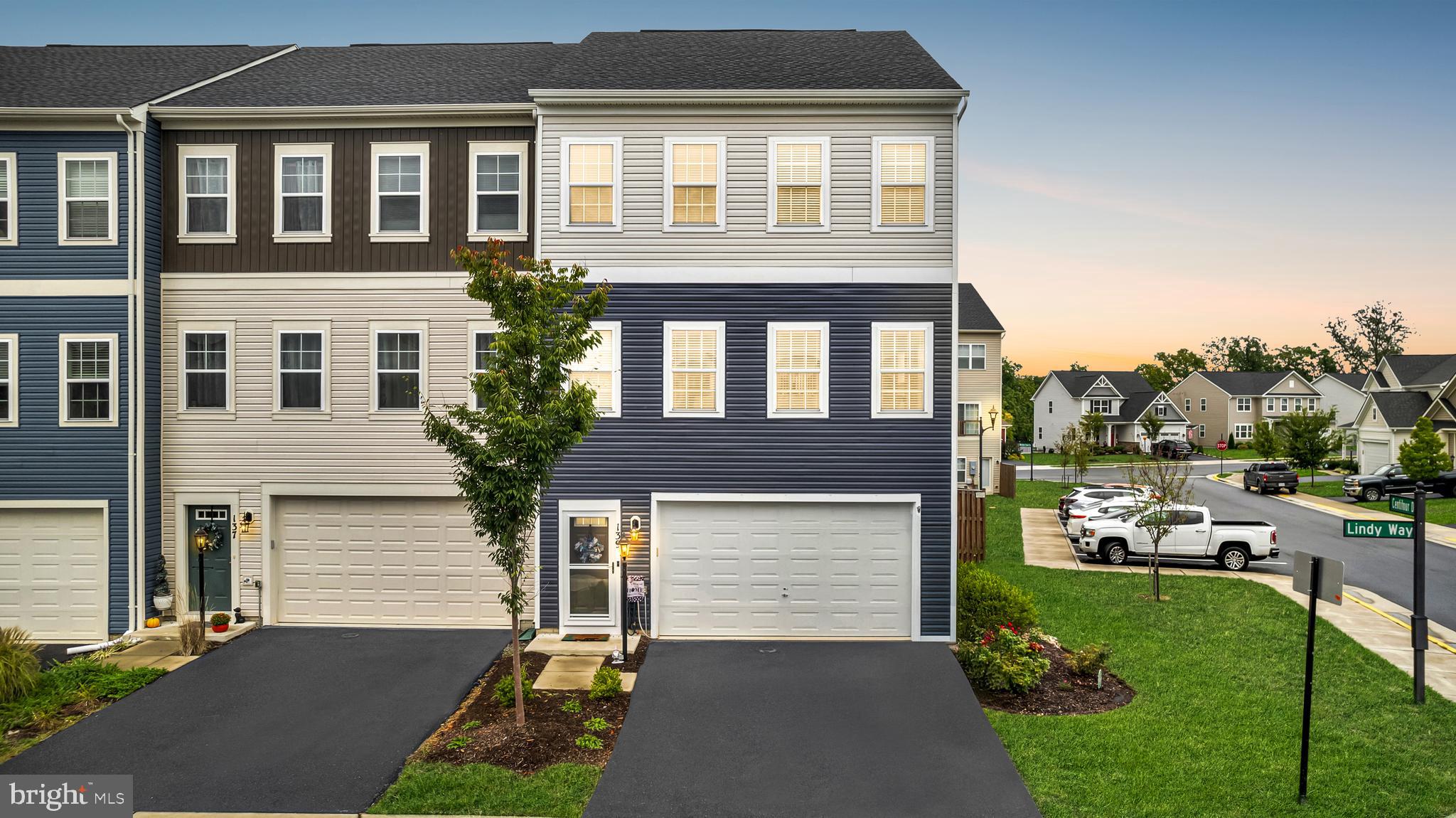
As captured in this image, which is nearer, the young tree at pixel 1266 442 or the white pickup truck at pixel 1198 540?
the white pickup truck at pixel 1198 540

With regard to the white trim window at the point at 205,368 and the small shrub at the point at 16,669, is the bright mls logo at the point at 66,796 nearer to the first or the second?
the small shrub at the point at 16,669

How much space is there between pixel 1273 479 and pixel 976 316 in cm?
1685

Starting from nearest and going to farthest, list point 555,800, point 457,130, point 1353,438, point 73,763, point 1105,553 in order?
point 555,800 < point 73,763 < point 457,130 < point 1105,553 < point 1353,438

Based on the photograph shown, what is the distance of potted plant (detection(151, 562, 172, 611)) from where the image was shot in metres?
13.3


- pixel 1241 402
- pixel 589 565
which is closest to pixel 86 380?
pixel 589 565

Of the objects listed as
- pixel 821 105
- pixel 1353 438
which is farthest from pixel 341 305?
pixel 1353 438

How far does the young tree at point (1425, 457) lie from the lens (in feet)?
103

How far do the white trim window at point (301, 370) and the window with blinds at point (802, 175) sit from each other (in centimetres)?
878

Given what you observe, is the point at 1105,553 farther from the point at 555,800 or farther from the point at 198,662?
the point at 198,662

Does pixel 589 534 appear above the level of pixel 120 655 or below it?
above

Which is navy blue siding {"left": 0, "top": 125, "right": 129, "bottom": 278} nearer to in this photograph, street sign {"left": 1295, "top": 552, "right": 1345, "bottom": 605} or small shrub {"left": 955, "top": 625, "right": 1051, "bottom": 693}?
small shrub {"left": 955, "top": 625, "right": 1051, "bottom": 693}

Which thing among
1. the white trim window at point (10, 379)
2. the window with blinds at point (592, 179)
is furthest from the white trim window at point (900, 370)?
the white trim window at point (10, 379)

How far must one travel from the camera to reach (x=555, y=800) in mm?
7598

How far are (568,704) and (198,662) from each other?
6.52 m
